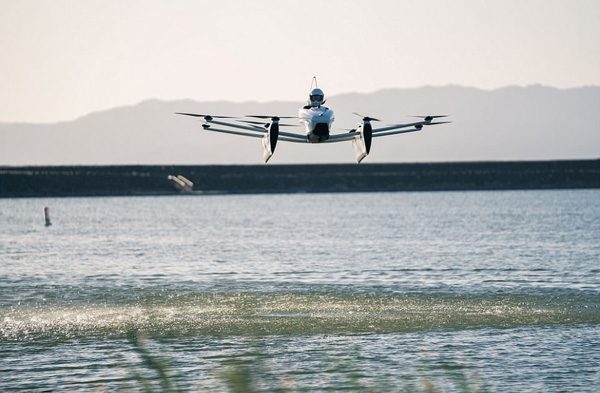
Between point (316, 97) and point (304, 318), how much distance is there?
27.9m

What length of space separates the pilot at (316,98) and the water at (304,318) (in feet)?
39.9

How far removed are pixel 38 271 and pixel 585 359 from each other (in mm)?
67826

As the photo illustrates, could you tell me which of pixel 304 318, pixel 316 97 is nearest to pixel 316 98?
pixel 316 97

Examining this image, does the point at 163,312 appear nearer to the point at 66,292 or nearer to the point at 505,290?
the point at 66,292

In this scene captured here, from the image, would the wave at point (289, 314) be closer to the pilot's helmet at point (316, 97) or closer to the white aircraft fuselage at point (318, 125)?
the pilot's helmet at point (316, 97)

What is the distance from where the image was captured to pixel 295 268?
10975cm

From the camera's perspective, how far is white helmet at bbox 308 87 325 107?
45.1 m

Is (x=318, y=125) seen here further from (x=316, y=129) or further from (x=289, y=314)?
(x=289, y=314)

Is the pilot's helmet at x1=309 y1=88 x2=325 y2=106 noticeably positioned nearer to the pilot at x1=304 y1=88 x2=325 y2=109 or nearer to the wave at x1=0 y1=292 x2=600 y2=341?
the pilot at x1=304 y1=88 x2=325 y2=109

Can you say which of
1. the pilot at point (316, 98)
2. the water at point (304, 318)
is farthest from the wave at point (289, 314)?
the pilot at point (316, 98)

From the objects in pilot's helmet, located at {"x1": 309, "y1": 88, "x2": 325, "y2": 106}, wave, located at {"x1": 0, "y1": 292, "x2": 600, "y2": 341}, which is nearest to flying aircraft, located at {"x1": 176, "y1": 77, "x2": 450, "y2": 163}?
pilot's helmet, located at {"x1": 309, "y1": 88, "x2": 325, "y2": 106}

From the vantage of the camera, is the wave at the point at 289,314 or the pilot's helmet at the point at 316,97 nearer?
the pilot's helmet at the point at 316,97

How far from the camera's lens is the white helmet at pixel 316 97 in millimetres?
45131

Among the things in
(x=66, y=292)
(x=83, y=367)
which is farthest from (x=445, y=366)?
(x=66, y=292)
